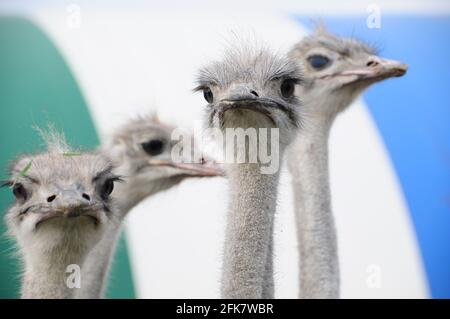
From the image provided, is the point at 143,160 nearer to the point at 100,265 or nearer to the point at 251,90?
the point at 100,265

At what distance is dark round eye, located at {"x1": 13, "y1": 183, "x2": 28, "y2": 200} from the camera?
3.30m

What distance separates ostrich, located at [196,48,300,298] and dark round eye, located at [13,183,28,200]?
71 cm

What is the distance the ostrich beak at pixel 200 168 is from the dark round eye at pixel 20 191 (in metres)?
1.23

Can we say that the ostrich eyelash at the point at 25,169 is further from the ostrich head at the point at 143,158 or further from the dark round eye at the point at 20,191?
the ostrich head at the point at 143,158

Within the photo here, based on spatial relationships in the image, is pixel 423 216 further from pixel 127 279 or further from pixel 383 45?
pixel 127 279

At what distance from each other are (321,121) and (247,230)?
147 centimetres

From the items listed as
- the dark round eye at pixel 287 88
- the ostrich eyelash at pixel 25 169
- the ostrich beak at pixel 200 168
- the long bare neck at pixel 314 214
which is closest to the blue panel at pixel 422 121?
the long bare neck at pixel 314 214

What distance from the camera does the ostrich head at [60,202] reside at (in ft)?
10.3

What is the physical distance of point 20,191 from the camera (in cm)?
332

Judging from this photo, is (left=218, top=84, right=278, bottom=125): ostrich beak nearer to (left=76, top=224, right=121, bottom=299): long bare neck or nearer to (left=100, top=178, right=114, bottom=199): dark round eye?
(left=100, top=178, right=114, bottom=199): dark round eye

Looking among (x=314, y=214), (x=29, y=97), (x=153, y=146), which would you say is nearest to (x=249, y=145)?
(x=314, y=214)

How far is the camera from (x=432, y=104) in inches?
191

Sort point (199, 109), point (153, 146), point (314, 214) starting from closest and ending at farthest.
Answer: point (314, 214) → point (199, 109) → point (153, 146)

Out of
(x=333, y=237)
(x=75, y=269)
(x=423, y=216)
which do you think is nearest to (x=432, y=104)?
(x=423, y=216)
